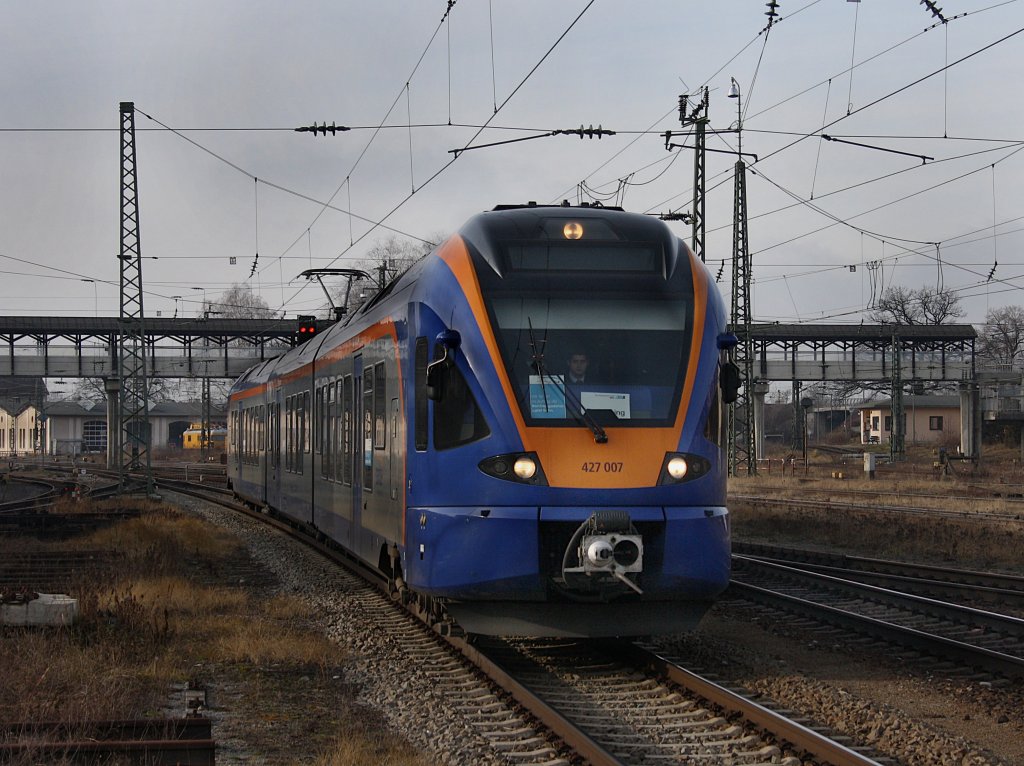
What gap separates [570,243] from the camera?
9.88 meters

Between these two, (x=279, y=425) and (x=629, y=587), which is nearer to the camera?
(x=629, y=587)

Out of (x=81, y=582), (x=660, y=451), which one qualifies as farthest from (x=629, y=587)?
(x=81, y=582)

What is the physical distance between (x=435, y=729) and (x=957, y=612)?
6.65m

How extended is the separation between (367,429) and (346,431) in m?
1.70

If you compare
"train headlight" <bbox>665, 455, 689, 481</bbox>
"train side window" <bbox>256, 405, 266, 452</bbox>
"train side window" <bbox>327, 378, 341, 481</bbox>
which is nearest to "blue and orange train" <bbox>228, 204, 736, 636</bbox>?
"train headlight" <bbox>665, 455, 689, 481</bbox>

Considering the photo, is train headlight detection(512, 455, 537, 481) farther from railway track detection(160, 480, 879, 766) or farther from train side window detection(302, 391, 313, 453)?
train side window detection(302, 391, 313, 453)

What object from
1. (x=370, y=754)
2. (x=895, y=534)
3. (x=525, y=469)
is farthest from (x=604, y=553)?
(x=895, y=534)

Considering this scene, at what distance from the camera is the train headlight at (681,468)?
920cm

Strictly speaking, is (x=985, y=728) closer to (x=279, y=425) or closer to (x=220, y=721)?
(x=220, y=721)

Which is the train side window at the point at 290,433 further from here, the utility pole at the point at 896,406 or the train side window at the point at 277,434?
the utility pole at the point at 896,406

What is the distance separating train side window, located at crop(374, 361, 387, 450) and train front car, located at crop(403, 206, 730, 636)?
5.08 feet

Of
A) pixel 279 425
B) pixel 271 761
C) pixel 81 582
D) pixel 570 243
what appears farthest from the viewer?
pixel 279 425

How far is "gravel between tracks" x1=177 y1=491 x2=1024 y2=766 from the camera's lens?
733 centimetres

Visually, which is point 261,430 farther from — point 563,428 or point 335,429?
point 563,428
